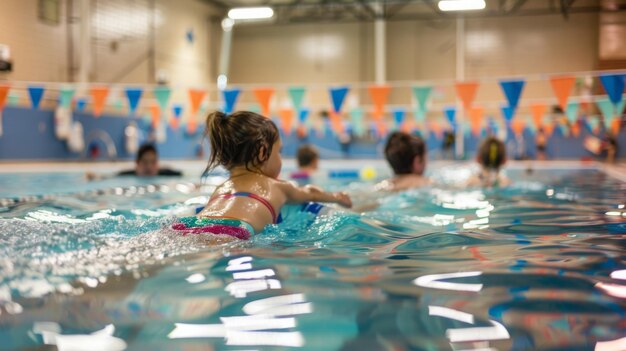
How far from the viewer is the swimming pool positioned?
1.42 m

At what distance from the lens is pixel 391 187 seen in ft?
17.8

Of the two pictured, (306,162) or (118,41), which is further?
(118,41)

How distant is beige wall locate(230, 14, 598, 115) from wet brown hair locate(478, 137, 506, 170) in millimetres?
12887

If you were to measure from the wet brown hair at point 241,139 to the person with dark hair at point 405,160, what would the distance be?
92.2 inches

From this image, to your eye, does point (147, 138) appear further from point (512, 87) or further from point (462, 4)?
point (512, 87)

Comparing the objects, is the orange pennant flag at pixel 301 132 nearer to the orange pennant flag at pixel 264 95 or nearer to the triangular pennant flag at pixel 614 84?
the orange pennant flag at pixel 264 95

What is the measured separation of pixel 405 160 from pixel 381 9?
17.1 m

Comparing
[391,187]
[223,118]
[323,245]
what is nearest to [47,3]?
[391,187]

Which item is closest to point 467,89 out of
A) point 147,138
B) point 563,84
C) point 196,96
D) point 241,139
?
point 563,84

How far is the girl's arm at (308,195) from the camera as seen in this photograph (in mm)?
3309

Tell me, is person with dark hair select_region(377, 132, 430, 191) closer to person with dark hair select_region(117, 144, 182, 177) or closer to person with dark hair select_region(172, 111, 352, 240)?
person with dark hair select_region(172, 111, 352, 240)

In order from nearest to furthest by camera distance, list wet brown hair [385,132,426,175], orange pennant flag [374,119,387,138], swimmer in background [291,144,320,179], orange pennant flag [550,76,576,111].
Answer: wet brown hair [385,132,426,175] < orange pennant flag [550,76,576,111] < swimmer in background [291,144,320,179] < orange pennant flag [374,119,387,138]

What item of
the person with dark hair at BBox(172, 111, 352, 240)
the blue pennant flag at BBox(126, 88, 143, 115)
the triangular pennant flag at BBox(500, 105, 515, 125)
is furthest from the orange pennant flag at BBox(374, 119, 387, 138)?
the person with dark hair at BBox(172, 111, 352, 240)

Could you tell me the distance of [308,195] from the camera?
3.45m
